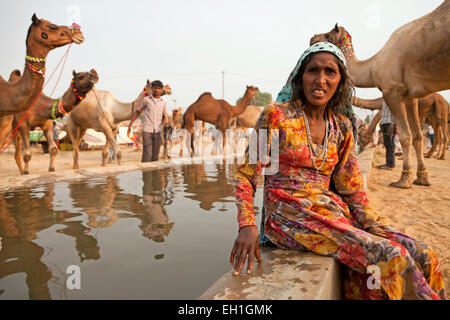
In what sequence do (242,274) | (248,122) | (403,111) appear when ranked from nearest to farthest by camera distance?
1. (242,274)
2. (403,111)
3. (248,122)

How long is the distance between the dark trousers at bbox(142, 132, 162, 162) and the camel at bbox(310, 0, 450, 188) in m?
4.42

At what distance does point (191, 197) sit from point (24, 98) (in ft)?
11.7

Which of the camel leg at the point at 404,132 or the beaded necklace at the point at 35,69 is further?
the beaded necklace at the point at 35,69

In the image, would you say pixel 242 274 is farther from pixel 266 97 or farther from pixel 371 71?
pixel 266 97

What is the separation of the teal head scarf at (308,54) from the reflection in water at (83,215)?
137 centimetres

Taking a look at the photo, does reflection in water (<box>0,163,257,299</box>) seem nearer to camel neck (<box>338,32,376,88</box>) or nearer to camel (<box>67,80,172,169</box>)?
camel neck (<box>338,32,376,88</box>)

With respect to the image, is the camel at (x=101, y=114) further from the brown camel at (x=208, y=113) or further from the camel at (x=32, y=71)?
the camel at (x=32, y=71)

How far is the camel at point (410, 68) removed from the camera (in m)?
3.98

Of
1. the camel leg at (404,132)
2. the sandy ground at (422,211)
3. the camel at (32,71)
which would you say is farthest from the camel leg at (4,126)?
the camel leg at (404,132)

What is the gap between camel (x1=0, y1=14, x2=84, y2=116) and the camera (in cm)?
491

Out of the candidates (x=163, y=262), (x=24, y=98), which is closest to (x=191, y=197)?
(x=163, y=262)

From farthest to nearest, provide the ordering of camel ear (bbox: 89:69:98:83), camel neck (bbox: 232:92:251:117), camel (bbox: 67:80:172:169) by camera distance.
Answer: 1. camel neck (bbox: 232:92:251:117)
2. camel (bbox: 67:80:172:169)
3. camel ear (bbox: 89:69:98:83)

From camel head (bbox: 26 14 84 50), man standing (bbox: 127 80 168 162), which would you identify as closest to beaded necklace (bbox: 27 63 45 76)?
camel head (bbox: 26 14 84 50)

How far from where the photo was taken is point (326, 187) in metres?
1.68
